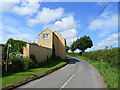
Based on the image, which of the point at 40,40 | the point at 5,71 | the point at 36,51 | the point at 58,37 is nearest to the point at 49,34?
the point at 40,40

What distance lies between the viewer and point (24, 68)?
813 inches

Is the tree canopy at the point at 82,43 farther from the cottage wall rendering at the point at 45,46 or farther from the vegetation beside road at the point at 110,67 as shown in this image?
the vegetation beside road at the point at 110,67

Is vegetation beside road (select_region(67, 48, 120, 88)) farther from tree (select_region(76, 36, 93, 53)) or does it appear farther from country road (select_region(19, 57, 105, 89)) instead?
tree (select_region(76, 36, 93, 53))

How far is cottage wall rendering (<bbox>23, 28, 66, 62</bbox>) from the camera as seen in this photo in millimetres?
24728

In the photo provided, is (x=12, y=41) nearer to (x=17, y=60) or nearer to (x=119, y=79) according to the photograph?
(x=17, y=60)

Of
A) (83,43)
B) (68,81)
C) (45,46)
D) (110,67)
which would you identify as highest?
(83,43)

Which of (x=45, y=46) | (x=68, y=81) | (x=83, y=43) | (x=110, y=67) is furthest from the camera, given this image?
(x=83, y=43)

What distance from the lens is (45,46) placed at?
138 feet

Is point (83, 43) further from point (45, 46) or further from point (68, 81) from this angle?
point (68, 81)

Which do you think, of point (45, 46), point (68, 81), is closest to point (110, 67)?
point (68, 81)

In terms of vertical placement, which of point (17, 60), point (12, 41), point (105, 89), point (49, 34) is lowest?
point (105, 89)

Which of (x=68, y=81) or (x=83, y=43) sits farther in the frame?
(x=83, y=43)

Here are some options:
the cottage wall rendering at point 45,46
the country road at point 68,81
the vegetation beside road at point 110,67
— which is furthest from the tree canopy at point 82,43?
the country road at point 68,81

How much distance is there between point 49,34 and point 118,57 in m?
26.3
